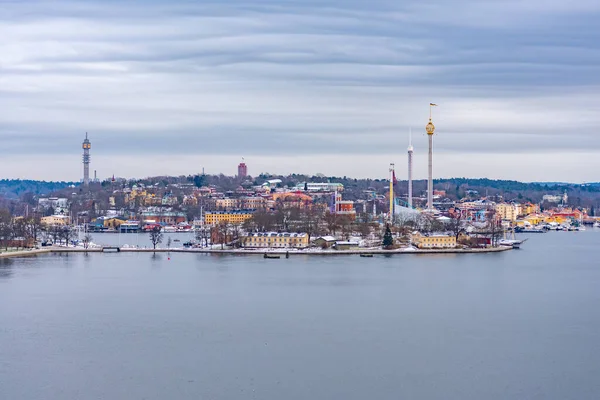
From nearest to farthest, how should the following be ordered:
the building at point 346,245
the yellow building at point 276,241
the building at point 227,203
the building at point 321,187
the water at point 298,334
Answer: the water at point 298,334
the building at point 346,245
the yellow building at point 276,241
the building at point 227,203
the building at point 321,187

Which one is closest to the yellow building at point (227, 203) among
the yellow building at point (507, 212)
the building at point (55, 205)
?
the building at point (55, 205)

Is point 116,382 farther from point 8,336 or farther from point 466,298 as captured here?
point 466,298

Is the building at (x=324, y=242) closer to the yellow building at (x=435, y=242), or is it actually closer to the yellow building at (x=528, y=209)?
the yellow building at (x=435, y=242)

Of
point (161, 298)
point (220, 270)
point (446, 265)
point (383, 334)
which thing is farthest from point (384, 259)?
point (383, 334)

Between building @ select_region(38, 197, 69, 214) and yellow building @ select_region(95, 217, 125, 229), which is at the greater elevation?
building @ select_region(38, 197, 69, 214)

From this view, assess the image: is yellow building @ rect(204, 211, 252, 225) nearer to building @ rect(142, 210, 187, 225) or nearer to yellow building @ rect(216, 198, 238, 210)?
building @ rect(142, 210, 187, 225)

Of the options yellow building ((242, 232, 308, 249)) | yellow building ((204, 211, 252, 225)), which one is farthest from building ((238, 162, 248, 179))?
yellow building ((242, 232, 308, 249))
